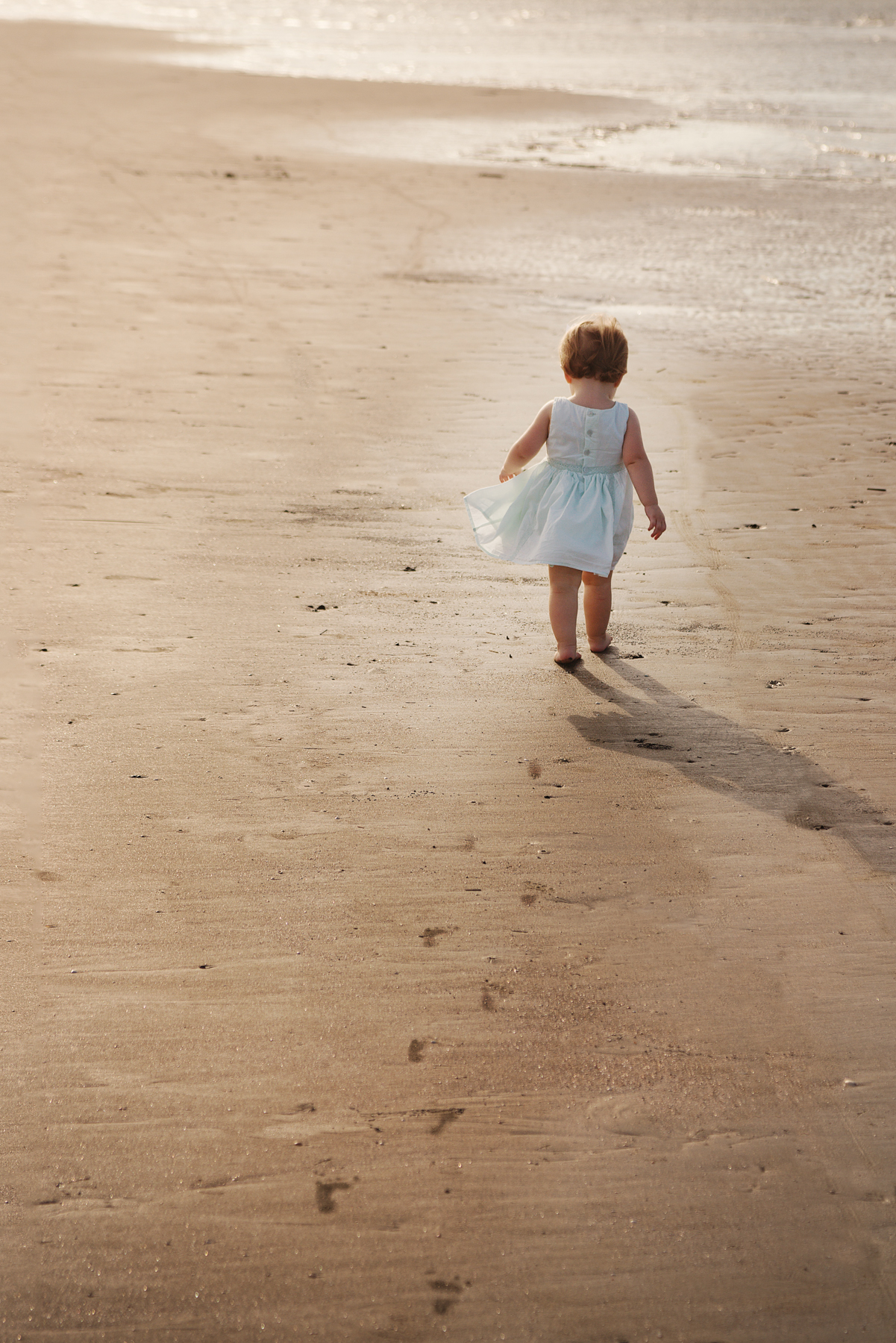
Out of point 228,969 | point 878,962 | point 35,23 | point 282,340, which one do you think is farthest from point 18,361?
point 35,23

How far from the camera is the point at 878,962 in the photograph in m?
2.87

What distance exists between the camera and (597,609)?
4293 mm

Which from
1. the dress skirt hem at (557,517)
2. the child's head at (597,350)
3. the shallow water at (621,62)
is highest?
the shallow water at (621,62)

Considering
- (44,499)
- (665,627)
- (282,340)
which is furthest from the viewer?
(282,340)

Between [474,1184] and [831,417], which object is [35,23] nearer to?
[831,417]

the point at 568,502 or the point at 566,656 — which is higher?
the point at 568,502

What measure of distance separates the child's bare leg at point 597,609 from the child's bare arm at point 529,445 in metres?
0.46

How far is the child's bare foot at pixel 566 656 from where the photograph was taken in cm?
420

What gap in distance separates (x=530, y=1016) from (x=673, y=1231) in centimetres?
57

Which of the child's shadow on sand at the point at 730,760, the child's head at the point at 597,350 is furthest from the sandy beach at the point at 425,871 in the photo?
the child's head at the point at 597,350

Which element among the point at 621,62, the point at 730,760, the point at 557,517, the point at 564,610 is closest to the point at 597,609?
the point at 564,610

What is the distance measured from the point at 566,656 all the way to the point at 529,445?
75 centimetres

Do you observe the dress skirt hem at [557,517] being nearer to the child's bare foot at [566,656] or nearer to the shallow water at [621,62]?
the child's bare foot at [566,656]

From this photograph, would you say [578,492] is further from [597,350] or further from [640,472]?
[597,350]
